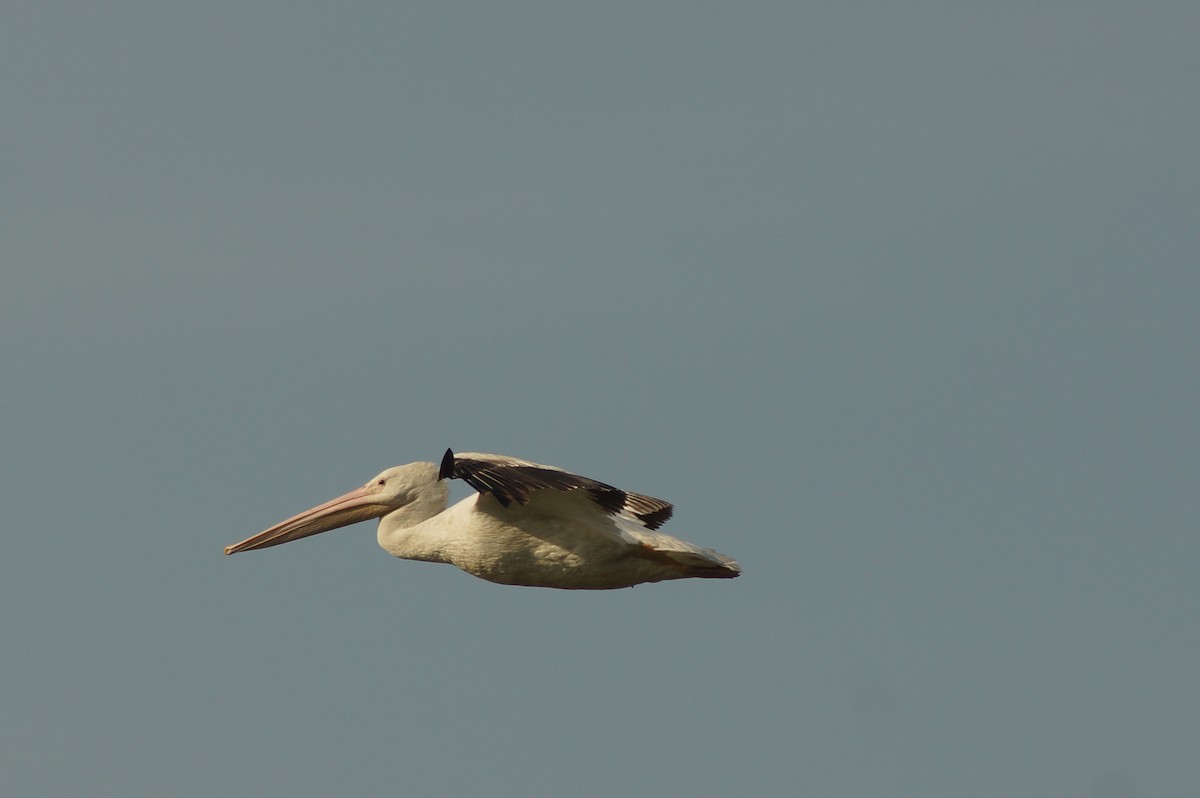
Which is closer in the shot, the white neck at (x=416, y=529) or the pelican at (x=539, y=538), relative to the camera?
the pelican at (x=539, y=538)

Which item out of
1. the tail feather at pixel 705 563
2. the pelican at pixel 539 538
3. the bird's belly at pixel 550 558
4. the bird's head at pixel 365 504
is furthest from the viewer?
the bird's head at pixel 365 504

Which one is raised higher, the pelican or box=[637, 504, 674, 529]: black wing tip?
box=[637, 504, 674, 529]: black wing tip

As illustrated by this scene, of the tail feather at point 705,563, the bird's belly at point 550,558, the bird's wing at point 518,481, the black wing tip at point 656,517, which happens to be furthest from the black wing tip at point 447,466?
the black wing tip at point 656,517

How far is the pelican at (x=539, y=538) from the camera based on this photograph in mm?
19500

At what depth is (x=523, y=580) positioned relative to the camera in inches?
788

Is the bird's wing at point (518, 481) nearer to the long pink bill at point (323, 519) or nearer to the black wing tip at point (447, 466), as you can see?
the black wing tip at point (447, 466)

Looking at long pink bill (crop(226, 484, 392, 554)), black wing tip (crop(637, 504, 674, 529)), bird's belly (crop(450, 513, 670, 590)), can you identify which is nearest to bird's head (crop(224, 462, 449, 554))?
long pink bill (crop(226, 484, 392, 554))

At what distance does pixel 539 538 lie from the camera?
1967 cm

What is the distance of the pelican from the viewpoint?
1950 cm

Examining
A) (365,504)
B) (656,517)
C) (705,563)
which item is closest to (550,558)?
(705,563)

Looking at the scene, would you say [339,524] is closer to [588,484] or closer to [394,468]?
[394,468]

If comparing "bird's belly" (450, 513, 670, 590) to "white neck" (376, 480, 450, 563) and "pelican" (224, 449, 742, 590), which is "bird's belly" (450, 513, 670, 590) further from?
"white neck" (376, 480, 450, 563)

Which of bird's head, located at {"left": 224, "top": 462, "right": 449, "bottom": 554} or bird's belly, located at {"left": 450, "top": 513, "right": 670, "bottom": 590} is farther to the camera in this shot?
bird's head, located at {"left": 224, "top": 462, "right": 449, "bottom": 554}

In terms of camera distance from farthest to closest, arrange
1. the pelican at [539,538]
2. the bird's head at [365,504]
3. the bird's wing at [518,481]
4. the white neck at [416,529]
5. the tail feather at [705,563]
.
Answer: the bird's head at [365,504] → the white neck at [416,529] → the tail feather at [705,563] → the pelican at [539,538] → the bird's wing at [518,481]
